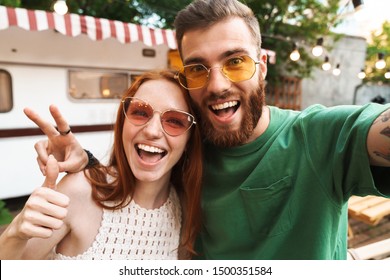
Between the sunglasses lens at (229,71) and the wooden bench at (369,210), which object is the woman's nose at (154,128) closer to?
the sunglasses lens at (229,71)

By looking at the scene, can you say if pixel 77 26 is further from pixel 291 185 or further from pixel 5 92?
pixel 291 185

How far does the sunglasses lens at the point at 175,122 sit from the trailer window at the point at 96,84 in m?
3.83

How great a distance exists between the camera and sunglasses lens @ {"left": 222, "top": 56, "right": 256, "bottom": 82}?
53.7 inches

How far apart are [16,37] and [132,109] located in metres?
3.68

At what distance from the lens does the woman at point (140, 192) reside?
127 cm

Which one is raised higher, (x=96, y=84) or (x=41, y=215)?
(x=41, y=215)

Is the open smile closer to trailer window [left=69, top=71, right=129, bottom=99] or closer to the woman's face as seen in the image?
the woman's face

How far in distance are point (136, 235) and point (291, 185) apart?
74 centimetres

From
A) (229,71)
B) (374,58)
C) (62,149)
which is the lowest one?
(374,58)

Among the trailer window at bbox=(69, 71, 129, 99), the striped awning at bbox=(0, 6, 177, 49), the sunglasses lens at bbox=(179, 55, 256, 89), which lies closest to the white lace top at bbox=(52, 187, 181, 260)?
the sunglasses lens at bbox=(179, 55, 256, 89)

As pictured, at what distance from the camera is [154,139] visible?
1.35 m

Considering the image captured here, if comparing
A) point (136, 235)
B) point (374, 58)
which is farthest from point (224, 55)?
point (374, 58)
